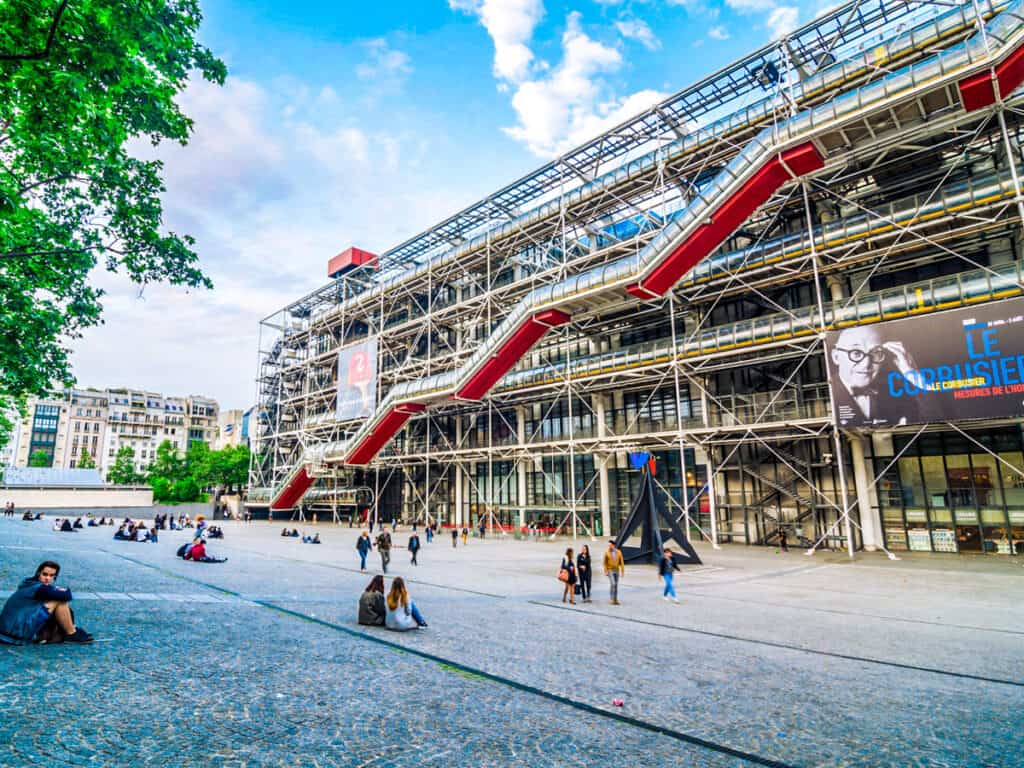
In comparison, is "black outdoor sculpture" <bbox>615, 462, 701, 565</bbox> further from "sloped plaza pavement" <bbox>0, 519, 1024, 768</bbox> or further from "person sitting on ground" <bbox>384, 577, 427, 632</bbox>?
"person sitting on ground" <bbox>384, 577, 427, 632</bbox>

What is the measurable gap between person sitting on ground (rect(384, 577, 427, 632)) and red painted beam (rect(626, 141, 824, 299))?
51.7 ft

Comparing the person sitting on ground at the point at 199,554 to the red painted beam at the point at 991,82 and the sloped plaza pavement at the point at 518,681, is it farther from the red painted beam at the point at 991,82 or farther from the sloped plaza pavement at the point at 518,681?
the red painted beam at the point at 991,82

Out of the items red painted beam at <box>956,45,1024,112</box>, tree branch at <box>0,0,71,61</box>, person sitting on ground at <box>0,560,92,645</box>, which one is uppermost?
red painted beam at <box>956,45,1024,112</box>

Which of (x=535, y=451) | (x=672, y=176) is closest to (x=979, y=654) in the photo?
(x=672, y=176)

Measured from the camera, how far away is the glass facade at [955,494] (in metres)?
18.4

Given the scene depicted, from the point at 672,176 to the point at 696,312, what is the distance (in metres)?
6.01

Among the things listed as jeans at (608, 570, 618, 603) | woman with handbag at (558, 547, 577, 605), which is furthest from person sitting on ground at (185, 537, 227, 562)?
jeans at (608, 570, 618, 603)

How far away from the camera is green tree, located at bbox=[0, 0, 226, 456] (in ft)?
20.6

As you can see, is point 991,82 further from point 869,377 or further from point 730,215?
point 869,377

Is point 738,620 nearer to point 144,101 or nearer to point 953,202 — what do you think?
point 144,101

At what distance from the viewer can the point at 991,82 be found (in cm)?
1589

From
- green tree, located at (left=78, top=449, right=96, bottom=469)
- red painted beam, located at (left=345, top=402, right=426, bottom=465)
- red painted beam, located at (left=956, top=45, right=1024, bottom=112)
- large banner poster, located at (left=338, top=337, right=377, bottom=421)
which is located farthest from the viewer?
green tree, located at (left=78, top=449, right=96, bottom=469)

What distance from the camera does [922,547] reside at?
19.9 meters

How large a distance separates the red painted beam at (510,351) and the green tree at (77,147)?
1563 centimetres
